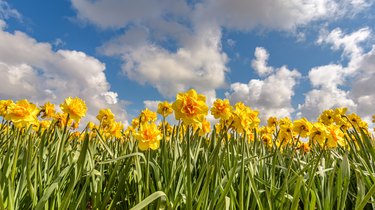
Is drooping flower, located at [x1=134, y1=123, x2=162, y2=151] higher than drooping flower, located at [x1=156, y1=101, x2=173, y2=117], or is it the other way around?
drooping flower, located at [x1=156, y1=101, x2=173, y2=117]

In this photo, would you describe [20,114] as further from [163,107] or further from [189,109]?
[163,107]

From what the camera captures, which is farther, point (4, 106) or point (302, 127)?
point (4, 106)

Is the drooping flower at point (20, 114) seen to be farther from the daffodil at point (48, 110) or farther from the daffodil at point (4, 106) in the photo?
the daffodil at point (4, 106)

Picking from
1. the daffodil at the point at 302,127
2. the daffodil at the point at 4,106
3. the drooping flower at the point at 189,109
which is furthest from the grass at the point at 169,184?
the daffodil at the point at 4,106

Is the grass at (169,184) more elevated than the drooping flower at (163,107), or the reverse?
the drooping flower at (163,107)

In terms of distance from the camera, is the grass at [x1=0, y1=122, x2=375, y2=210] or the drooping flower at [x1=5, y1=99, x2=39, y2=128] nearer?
the grass at [x1=0, y1=122, x2=375, y2=210]

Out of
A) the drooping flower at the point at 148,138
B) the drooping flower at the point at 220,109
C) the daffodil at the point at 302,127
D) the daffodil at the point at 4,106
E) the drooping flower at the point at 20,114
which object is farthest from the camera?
the daffodil at the point at 4,106

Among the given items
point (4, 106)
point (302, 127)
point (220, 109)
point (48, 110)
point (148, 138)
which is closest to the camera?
point (148, 138)

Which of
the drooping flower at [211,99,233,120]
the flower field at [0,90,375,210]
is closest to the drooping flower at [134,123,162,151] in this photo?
the flower field at [0,90,375,210]

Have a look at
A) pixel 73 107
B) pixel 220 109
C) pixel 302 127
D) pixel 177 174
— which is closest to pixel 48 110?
pixel 73 107

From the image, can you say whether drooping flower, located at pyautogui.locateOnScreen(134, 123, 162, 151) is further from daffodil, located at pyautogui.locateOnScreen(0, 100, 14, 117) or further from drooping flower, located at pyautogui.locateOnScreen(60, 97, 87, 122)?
daffodil, located at pyautogui.locateOnScreen(0, 100, 14, 117)

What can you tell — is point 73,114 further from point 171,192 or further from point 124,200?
point 171,192

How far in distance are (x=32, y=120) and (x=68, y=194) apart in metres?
0.97

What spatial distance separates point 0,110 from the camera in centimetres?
421
